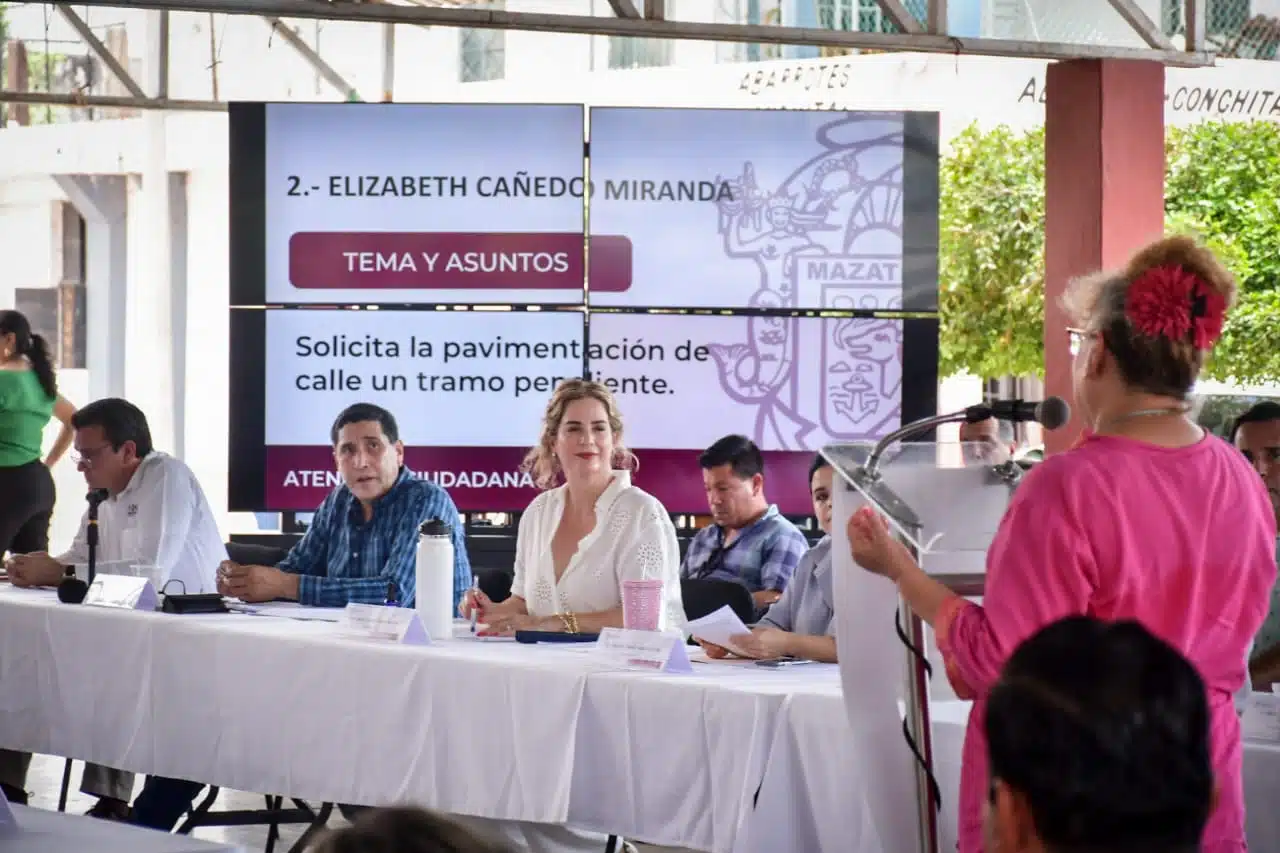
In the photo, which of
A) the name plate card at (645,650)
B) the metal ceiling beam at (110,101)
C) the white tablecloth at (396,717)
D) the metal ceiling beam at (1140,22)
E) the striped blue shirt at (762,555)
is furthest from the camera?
the metal ceiling beam at (110,101)


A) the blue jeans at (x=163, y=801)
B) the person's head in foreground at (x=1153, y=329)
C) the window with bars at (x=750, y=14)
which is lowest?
the blue jeans at (x=163, y=801)

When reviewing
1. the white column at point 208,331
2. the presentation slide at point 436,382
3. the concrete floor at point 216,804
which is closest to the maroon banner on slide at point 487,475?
the presentation slide at point 436,382

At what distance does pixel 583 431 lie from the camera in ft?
14.7

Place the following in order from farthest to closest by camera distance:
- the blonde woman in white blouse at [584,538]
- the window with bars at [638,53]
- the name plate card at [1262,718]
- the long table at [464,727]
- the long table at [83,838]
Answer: the window with bars at [638,53]
the blonde woman in white blouse at [584,538]
the long table at [464,727]
the name plate card at [1262,718]
the long table at [83,838]

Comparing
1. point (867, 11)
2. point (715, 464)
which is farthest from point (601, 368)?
point (867, 11)

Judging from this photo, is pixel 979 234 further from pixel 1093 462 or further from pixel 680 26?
pixel 1093 462

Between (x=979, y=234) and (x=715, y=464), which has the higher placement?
(x=979, y=234)

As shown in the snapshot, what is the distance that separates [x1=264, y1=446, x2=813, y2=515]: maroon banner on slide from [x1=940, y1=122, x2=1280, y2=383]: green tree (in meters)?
8.36

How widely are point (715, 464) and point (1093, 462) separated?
11.5 ft

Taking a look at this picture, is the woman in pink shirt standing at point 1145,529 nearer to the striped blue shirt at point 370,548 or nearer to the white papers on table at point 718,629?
the white papers on table at point 718,629

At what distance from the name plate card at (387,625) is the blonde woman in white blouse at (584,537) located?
0.25 meters

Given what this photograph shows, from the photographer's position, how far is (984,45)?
6.35m

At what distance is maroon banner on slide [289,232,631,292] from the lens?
674 centimetres

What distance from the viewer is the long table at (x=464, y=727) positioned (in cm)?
321
